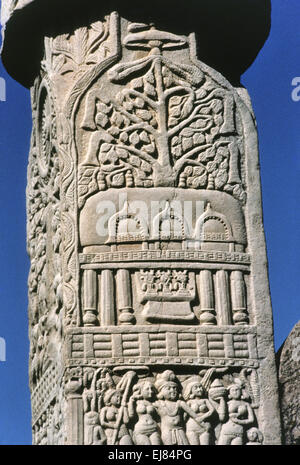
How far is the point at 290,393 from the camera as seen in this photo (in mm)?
8414

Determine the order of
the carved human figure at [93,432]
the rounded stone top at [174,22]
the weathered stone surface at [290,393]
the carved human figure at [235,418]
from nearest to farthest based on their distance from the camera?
the carved human figure at [93,432] → the carved human figure at [235,418] → the weathered stone surface at [290,393] → the rounded stone top at [174,22]

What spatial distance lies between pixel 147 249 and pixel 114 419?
1.22 metres

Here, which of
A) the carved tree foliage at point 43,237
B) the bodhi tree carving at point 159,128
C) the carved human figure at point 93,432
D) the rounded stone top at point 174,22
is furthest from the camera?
the rounded stone top at point 174,22

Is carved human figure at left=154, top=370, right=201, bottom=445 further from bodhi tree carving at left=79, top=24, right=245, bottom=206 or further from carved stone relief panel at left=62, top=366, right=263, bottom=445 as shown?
bodhi tree carving at left=79, top=24, right=245, bottom=206

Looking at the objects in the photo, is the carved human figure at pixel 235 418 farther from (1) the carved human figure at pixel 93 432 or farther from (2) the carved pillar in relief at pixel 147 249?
(1) the carved human figure at pixel 93 432

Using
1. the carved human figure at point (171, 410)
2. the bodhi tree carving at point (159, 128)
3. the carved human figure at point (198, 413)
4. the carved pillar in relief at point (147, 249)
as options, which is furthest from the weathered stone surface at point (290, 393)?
the bodhi tree carving at point (159, 128)

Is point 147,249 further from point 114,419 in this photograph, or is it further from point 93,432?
point 93,432

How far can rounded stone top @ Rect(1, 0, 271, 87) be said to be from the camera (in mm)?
9102

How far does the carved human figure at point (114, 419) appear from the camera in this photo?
7.99 m

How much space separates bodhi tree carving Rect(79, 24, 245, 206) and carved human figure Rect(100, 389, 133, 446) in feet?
4.71

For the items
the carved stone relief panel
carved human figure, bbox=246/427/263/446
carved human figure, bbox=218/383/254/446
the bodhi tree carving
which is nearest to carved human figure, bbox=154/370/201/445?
the carved stone relief panel

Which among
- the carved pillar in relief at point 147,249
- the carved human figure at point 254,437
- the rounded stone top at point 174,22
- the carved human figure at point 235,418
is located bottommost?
the carved human figure at point 254,437

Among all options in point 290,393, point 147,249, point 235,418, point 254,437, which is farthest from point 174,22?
point 254,437

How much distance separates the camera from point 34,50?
9.53m
